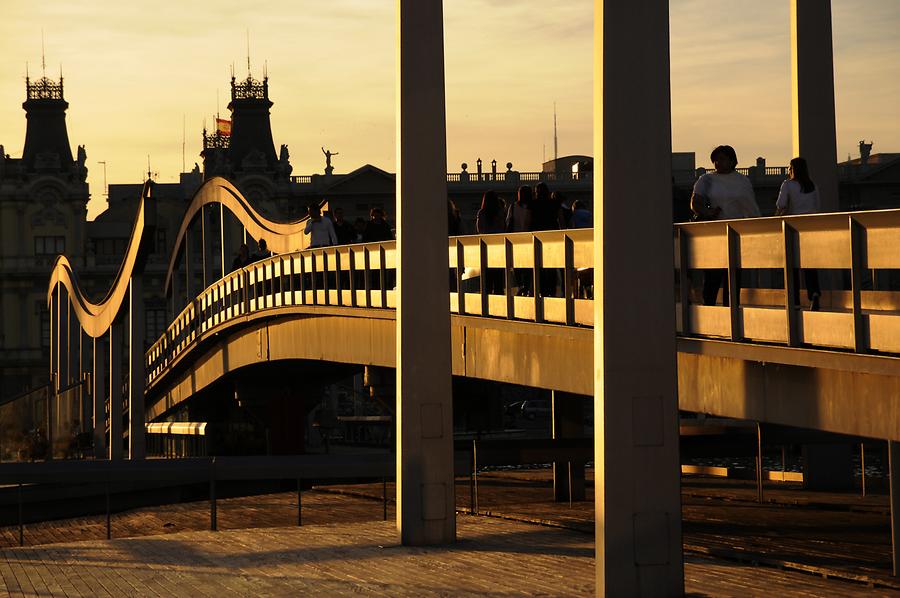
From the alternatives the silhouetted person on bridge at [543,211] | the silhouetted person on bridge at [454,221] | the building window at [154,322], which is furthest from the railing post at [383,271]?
the building window at [154,322]

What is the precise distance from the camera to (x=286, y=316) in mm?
40844

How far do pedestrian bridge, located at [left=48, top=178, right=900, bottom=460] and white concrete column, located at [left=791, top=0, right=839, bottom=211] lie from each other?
3.42 meters

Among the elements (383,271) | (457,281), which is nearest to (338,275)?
(383,271)

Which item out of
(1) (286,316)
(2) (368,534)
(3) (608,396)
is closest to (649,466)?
(3) (608,396)

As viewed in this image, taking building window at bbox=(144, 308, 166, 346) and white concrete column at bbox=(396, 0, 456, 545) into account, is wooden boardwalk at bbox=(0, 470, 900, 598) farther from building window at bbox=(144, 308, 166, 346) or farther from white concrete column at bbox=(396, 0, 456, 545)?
building window at bbox=(144, 308, 166, 346)

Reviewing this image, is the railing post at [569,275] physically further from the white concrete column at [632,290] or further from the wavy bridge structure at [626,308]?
the white concrete column at [632,290]

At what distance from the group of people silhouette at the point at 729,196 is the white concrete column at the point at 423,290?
192 inches

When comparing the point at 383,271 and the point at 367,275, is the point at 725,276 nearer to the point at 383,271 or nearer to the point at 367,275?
the point at 383,271

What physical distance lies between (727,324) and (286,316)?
24810 millimetres

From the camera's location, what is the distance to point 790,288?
1539 cm

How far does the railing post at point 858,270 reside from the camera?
14195 millimetres

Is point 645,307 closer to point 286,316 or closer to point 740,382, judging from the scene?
point 740,382

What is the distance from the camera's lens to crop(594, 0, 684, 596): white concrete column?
15.9 meters

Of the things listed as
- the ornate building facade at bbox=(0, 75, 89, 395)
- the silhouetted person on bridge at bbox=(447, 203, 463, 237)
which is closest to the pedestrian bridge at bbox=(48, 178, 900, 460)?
the silhouetted person on bridge at bbox=(447, 203, 463, 237)
